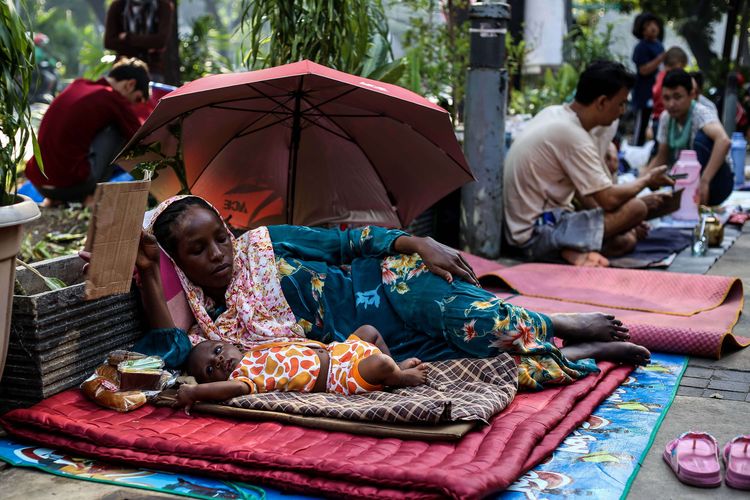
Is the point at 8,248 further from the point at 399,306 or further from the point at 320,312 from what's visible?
the point at 399,306

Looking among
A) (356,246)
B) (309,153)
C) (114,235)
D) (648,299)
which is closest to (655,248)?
(648,299)

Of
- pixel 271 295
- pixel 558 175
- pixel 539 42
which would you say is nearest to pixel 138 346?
pixel 271 295

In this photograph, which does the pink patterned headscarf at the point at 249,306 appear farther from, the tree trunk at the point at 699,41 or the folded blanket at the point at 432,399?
the tree trunk at the point at 699,41

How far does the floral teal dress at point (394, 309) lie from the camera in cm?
350

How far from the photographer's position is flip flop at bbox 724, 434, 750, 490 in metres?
2.76

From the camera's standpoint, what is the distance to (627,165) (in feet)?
34.9

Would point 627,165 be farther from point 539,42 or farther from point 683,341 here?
point 683,341

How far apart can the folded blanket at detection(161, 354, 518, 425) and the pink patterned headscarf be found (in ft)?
1.12

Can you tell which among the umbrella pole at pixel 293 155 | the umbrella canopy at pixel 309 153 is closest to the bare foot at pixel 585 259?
the umbrella canopy at pixel 309 153

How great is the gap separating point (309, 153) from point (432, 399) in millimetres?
1949

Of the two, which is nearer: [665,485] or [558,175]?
[665,485]

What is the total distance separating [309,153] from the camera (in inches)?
185

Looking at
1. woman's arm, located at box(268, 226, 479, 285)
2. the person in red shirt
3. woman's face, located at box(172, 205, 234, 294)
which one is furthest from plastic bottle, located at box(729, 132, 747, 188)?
woman's face, located at box(172, 205, 234, 294)

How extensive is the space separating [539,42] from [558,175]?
4.17 meters
